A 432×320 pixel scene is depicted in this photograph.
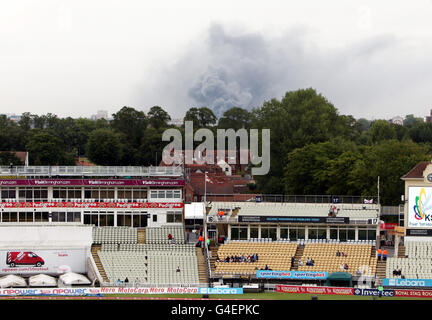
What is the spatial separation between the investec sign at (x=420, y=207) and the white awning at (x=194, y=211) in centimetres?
1645

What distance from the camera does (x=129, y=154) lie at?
12794 centimetres

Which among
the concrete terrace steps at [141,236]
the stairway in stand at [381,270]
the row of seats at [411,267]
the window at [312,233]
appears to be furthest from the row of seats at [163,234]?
the row of seats at [411,267]

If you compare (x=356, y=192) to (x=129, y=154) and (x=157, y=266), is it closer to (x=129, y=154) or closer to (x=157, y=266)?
(x=157, y=266)

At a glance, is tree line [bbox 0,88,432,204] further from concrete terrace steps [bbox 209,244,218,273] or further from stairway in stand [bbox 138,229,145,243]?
stairway in stand [bbox 138,229,145,243]

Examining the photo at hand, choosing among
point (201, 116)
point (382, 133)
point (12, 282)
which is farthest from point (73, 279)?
point (201, 116)

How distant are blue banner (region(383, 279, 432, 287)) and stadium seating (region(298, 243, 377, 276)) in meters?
1.95

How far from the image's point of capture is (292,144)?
312 ft

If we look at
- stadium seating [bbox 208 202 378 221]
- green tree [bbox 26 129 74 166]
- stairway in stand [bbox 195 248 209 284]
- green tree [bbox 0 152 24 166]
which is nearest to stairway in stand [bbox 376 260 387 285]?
stadium seating [bbox 208 202 378 221]

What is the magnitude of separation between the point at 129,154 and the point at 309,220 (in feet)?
265

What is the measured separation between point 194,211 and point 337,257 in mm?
13150

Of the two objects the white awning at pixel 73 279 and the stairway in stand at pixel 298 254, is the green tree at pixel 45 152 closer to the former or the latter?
the white awning at pixel 73 279

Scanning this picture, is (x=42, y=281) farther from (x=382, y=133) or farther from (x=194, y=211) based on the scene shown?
(x=382, y=133)

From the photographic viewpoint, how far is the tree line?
2625 inches
